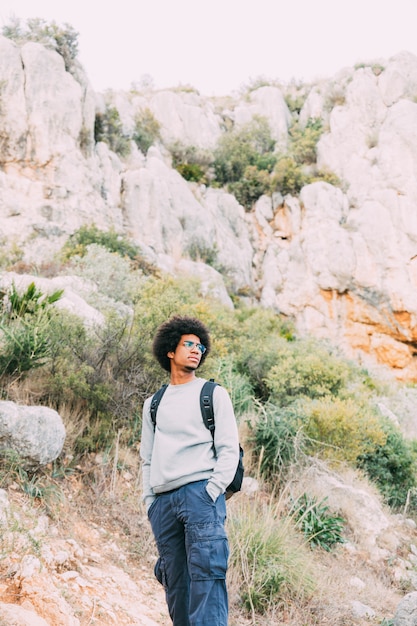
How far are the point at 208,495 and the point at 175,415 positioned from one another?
0.48m

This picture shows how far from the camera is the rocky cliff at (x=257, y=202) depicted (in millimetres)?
15594

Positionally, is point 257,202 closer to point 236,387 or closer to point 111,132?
point 111,132

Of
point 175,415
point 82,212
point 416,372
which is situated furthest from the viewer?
point 416,372

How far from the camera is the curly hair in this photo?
130 inches

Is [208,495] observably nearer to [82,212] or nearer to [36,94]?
[82,212]

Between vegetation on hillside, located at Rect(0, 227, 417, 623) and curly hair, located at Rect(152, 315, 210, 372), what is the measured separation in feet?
6.42

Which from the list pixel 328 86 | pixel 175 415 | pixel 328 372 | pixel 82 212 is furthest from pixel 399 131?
pixel 175 415

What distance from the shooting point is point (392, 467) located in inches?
310

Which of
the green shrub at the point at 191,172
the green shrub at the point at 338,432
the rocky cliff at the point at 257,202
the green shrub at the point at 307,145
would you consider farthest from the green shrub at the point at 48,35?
the green shrub at the point at 338,432

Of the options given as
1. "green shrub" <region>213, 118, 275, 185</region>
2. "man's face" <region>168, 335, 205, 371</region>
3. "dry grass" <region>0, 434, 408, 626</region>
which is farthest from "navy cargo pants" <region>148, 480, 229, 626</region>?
"green shrub" <region>213, 118, 275, 185</region>

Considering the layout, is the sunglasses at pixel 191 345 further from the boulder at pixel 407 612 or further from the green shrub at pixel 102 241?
the green shrub at pixel 102 241

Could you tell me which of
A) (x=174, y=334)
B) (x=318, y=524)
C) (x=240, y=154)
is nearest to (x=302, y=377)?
(x=318, y=524)

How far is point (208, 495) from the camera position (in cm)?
265

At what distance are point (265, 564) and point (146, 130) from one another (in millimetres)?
20768
